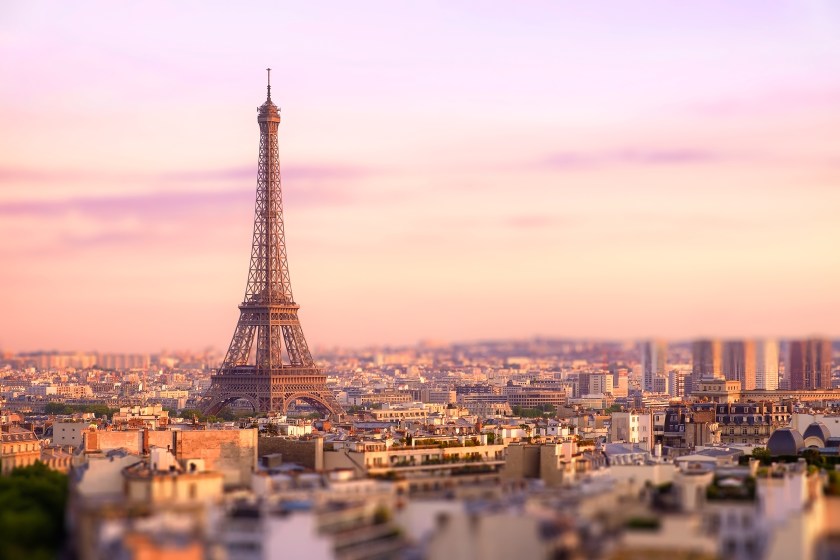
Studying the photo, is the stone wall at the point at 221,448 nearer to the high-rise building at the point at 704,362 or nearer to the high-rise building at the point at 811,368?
the high-rise building at the point at 704,362

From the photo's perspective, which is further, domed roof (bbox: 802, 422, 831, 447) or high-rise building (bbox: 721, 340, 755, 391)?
high-rise building (bbox: 721, 340, 755, 391)

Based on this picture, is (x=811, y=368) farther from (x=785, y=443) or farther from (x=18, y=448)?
(x=18, y=448)

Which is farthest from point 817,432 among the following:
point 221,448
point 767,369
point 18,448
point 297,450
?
point 767,369

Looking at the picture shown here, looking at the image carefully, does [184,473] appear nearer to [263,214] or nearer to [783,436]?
[783,436]

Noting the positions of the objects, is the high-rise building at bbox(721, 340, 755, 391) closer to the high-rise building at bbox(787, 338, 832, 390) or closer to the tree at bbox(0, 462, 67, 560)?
the high-rise building at bbox(787, 338, 832, 390)

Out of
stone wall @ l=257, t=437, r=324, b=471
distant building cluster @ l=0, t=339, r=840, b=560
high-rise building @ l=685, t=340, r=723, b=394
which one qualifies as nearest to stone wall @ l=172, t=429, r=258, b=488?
distant building cluster @ l=0, t=339, r=840, b=560

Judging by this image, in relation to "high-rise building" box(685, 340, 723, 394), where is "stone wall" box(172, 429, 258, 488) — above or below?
below

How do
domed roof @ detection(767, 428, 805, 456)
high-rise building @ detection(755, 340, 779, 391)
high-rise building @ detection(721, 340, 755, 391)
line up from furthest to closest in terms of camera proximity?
high-rise building @ detection(755, 340, 779, 391)
high-rise building @ detection(721, 340, 755, 391)
domed roof @ detection(767, 428, 805, 456)

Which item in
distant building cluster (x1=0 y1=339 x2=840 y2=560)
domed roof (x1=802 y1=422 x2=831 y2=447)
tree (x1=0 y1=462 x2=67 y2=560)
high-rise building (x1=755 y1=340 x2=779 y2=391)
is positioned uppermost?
high-rise building (x1=755 y1=340 x2=779 y2=391)
